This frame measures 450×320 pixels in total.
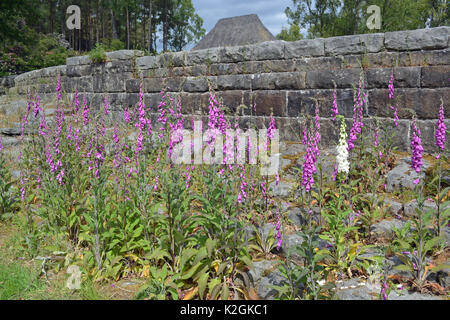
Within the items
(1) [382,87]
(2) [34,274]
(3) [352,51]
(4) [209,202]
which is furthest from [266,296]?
(3) [352,51]

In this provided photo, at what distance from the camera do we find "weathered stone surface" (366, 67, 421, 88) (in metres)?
5.16

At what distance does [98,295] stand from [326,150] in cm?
432

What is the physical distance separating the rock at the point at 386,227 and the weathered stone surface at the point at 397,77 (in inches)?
109

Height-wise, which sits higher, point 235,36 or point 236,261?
point 235,36

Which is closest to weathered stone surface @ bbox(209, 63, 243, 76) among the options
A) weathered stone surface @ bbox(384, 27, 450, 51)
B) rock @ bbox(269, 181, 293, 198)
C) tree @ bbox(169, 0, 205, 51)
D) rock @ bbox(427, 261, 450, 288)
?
weathered stone surface @ bbox(384, 27, 450, 51)

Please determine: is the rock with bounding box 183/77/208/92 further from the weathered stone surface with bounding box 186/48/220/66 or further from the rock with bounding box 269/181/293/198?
the rock with bounding box 269/181/293/198

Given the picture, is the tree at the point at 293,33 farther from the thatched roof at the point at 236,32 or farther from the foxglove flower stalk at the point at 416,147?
the foxglove flower stalk at the point at 416,147

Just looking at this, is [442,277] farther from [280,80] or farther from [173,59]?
[173,59]

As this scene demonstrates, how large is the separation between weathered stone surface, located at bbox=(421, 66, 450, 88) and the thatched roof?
23062 millimetres

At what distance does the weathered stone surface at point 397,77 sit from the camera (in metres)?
5.16

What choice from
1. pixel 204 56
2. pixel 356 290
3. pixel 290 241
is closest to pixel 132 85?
pixel 204 56

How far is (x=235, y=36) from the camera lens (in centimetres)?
2783
